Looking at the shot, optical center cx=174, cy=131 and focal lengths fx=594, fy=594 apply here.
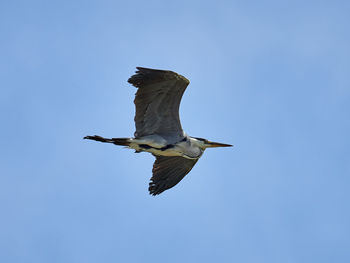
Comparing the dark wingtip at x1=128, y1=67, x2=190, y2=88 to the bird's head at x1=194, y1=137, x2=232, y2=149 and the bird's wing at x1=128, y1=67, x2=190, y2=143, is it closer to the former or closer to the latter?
the bird's wing at x1=128, y1=67, x2=190, y2=143

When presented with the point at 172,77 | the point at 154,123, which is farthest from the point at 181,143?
the point at 172,77

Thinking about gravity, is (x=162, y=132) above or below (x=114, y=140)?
above

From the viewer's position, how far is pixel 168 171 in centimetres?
1323

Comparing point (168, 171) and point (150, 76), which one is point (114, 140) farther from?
point (168, 171)

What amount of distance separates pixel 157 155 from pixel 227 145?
65.3 inches

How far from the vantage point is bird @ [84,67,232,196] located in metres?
11.6

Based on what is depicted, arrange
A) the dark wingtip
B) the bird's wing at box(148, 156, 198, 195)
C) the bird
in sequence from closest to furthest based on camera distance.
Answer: the dark wingtip → the bird → the bird's wing at box(148, 156, 198, 195)

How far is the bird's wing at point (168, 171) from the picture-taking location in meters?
13.1

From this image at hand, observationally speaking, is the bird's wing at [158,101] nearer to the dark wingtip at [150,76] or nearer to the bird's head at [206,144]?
the dark wingtip at [150,76]

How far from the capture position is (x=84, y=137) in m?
11.6

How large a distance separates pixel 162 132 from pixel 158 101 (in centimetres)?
77

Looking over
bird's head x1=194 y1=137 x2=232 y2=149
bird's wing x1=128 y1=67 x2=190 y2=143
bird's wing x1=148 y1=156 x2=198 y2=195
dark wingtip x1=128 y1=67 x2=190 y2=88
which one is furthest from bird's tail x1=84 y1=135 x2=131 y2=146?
bird's head x1=194 y1=137 x2=232 y2=149

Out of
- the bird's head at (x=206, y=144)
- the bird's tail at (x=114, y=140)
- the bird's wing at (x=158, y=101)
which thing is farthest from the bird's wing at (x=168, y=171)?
the bird's tail at (x=114, y=140)

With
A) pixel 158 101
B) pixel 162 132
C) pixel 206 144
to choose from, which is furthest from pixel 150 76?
pixel 206 144
